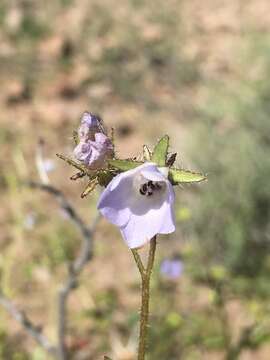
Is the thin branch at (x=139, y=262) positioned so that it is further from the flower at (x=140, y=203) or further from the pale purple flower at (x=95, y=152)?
the pale purple flower at (x=95, y=152)

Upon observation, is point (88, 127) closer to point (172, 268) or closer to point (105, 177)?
point (105, 177)

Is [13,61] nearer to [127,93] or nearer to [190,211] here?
[127,93]

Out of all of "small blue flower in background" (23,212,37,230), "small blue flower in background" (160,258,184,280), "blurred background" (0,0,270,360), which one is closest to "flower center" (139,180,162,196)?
"blurred background" (0,0,270,360)

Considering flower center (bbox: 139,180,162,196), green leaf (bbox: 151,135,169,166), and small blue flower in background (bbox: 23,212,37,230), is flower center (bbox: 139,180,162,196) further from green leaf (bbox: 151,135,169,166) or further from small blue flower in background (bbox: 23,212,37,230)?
small blue flower in background (bbox: 23,212,37,230)

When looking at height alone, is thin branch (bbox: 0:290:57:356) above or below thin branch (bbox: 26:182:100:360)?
below

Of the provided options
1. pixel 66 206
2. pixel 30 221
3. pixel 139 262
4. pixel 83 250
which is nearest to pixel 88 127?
pixel 139 262

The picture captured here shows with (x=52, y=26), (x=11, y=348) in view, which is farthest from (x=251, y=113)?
(x=52, y=26)

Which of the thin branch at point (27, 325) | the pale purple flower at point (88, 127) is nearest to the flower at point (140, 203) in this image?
the pale purple flower at point (88, 127)
